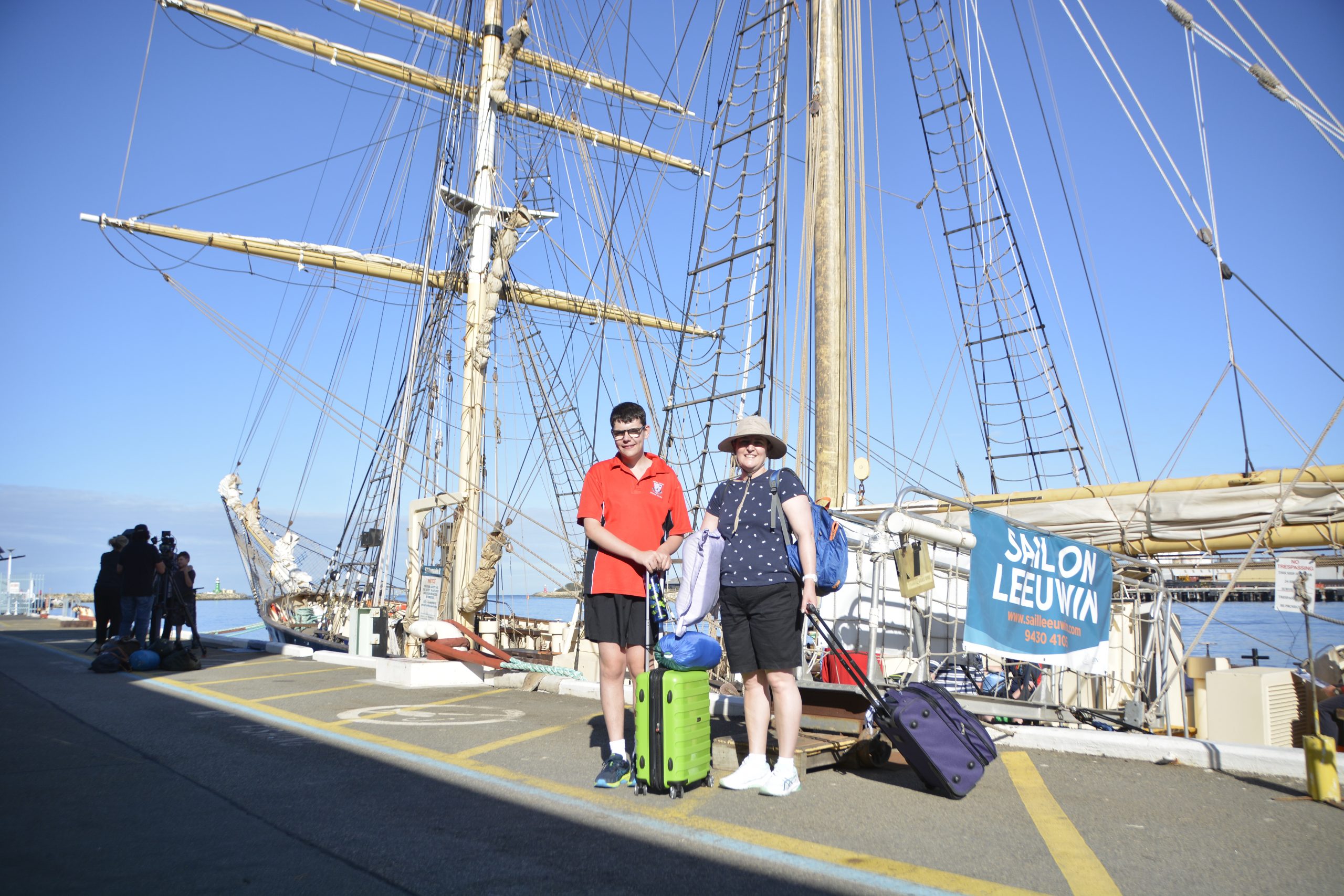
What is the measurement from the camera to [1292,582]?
5238mm

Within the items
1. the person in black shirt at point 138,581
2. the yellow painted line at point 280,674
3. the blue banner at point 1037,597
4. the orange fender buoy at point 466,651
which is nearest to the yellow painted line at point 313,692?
the orange fender buoy at point 466,651

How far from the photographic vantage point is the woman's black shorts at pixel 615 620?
152 inches

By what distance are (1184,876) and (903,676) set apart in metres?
3.09

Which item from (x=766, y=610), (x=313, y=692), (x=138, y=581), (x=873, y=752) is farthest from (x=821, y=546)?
(x=138, y=581)

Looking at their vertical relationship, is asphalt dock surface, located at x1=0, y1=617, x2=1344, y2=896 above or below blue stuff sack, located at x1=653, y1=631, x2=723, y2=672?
below

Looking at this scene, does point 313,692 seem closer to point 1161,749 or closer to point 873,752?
point 873,752

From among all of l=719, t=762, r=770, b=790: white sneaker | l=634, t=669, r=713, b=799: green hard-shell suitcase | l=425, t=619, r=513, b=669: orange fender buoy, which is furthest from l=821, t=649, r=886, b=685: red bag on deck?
l=425, t=619, r=513, b=669: orange fender buoy

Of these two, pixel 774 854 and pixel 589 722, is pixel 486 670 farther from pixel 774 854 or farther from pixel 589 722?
pixel 774 854

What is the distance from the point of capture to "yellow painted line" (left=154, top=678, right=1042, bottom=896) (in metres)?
2.44

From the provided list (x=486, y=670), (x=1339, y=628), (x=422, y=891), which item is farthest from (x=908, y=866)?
(x=1339, y=628)

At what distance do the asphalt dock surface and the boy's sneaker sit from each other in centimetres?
7

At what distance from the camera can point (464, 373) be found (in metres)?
16.8

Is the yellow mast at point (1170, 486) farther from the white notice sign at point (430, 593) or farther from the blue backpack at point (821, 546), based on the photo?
the white notice sign at point (430, 593)

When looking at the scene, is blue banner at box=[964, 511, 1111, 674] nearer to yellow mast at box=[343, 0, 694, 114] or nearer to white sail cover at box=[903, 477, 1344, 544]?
white sail cover at box=[903, 477, 1344, 544]
